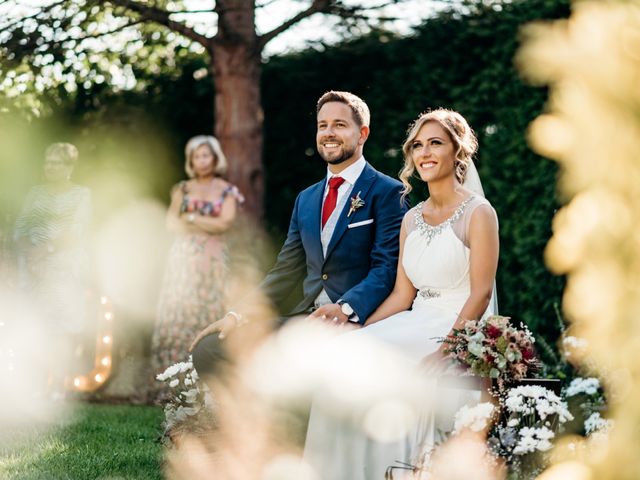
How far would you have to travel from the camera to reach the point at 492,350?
325 cm

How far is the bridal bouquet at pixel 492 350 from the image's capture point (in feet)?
10.6

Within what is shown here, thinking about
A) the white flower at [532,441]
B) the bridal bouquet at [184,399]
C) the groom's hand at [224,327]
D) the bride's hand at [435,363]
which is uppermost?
the groom's hand at [224,327]

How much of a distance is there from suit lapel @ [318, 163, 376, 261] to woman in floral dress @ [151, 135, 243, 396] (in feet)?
9.21

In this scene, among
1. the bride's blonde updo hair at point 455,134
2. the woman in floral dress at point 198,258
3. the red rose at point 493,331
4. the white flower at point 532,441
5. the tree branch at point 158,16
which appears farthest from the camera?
the woman in floral dress at point 198,258

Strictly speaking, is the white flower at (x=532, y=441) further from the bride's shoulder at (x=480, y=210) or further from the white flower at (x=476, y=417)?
the bride's shoulder at (x=480, y=210)

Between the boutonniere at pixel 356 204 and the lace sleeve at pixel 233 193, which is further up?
the lace sleeve at pixel 233 193

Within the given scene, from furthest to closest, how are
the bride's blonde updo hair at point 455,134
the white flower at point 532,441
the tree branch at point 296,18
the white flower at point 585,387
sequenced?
1. the tree branch at point 296,18
2. the white flower at point 585,387
3. the bride's blonde updo hair at point 455,134
4. the white flower at point 532,441

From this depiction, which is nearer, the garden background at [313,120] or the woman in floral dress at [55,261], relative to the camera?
the garden background at [313,120]

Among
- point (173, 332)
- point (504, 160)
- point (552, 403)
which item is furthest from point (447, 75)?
point (552, 403)

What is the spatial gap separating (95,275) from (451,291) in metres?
4.90

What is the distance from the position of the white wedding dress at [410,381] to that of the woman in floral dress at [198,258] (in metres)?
3.15

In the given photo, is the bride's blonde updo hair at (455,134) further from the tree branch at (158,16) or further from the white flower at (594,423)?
the tree branch at (158,16)

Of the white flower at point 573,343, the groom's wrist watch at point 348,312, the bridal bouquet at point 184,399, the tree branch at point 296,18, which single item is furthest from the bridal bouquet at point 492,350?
the tree branch at point 296,18

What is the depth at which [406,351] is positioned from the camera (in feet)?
12.1
